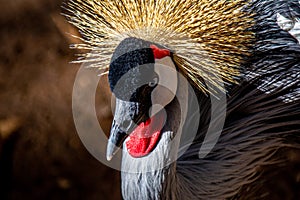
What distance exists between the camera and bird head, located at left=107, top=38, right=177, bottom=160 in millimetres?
1365

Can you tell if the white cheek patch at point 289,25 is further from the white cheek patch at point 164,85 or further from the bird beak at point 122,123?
the bird beak at point 122,123

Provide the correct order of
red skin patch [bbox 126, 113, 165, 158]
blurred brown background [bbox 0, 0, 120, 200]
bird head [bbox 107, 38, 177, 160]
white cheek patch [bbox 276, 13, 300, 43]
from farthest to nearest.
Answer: blurred brown background [bbox 0, 0, 120, 200] → white cheek patch [bbox 276, 13, 300, 43] → red skin patch [bbox 126, 113, 165, 158] → bird head [bbox 107, 38, 177, 160]

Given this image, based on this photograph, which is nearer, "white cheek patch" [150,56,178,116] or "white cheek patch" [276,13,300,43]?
"white cheek patch" [150,56,178,116]

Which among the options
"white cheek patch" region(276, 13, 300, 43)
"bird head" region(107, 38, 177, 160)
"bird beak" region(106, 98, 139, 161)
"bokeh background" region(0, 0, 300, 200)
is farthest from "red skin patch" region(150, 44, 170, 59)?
"bokeh background" region(0, 0, 300, 200)

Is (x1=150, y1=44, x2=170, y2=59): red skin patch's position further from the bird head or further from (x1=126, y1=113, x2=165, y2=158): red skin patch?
(x1=126, y1=113, x2=165, y2=158): red skin patch

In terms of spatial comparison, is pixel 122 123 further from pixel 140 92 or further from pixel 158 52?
pixel 158 52

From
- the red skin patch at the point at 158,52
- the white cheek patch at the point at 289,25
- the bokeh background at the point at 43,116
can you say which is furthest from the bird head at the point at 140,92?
the bokeh background at the point at 43,116

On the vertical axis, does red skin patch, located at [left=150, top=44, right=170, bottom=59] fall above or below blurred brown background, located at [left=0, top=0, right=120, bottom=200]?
above

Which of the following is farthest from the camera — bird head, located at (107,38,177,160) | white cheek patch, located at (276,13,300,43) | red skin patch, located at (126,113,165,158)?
white cheek patch, located at (276,13,300,43)

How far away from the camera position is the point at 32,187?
2.25 m

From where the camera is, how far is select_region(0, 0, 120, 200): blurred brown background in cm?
218

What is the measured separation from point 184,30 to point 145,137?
319 mm

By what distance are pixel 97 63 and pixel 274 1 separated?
0.59 metres

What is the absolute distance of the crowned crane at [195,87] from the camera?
143cm
